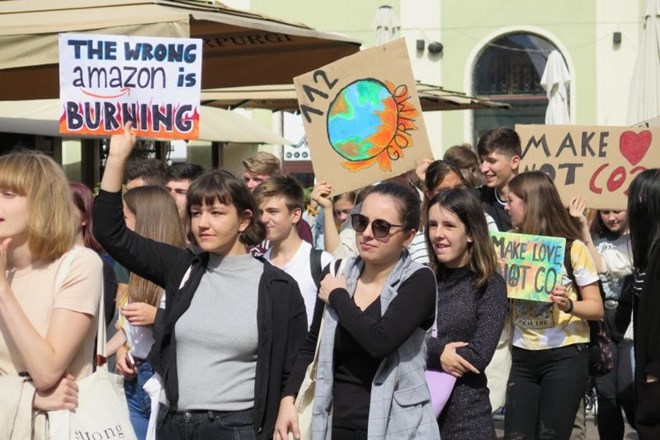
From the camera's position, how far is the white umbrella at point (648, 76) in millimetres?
14781

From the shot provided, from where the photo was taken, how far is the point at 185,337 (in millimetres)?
4398

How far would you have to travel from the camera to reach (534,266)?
20.4 feet

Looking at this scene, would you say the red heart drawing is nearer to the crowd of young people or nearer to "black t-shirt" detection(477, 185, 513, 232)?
"black t-shirt" detection(477, 185, 513, 232)

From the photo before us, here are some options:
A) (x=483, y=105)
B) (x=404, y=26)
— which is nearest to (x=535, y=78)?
(x=404, y=26)

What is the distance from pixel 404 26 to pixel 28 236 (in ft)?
70.2

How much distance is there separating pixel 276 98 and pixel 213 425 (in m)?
9.83

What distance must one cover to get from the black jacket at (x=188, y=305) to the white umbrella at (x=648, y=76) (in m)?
10.9

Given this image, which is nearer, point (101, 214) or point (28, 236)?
point (28, 236)

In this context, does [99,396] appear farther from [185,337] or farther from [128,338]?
[128,338]

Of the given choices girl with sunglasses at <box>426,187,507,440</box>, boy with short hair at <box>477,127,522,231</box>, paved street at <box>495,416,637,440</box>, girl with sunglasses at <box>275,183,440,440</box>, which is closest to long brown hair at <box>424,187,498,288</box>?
girl with sunglasses at <box>426,187,507,440</box>

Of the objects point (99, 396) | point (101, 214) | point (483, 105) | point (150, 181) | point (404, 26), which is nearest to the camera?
point (99, 396)

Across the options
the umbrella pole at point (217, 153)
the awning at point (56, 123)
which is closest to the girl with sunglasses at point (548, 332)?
the awning at point (56, 123)

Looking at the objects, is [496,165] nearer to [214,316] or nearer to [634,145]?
[634,145]

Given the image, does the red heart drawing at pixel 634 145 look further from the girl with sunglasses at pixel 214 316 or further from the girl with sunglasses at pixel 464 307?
the girl with sunglasses at pixel 214 316
